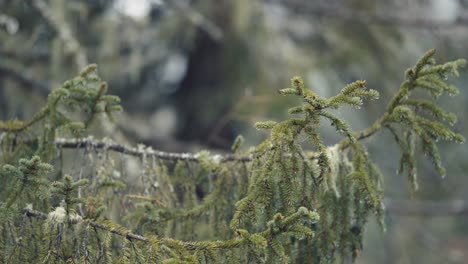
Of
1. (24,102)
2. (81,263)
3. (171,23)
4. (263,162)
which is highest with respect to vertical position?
(171,23)

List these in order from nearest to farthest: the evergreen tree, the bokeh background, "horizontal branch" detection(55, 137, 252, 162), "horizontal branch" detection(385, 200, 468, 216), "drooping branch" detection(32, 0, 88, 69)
Answer: the evergreen tree < "horizontal branch" detection(55, 137, 252, 162) < "drooping branch" detection(32, 0, 88, 69) < the bokeh background < "horizontal branch" detection(385, 200, 468, 216)

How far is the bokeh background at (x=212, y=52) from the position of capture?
16.3ft

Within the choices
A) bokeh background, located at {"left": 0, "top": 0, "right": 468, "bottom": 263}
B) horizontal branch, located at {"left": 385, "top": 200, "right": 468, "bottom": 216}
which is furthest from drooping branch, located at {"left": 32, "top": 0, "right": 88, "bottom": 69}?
horizontal branch, located at {"left": 385, "top": 200, "right": 468, "bottom": 216}

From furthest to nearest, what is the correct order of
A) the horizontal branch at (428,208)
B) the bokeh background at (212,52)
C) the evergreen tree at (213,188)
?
the horizontal branch at (428,208) < the bokeh background at (212,52) < the evergreen tree at (213,188)

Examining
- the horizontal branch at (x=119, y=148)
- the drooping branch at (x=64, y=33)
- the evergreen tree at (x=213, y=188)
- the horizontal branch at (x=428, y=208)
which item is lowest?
the evergreen tree at (x=213, y=188)

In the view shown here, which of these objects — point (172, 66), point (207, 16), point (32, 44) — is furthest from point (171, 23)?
point (32, 44)

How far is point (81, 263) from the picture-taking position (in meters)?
1.86

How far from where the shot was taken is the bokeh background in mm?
4957

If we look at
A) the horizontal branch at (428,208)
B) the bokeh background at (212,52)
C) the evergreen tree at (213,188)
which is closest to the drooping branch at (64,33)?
the bokeh background at (212,52)

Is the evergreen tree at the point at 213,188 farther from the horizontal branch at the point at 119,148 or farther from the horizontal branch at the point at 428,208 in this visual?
the horizontal branch at the point at 428,208

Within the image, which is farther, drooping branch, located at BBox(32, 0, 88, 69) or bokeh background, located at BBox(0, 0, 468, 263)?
bokeh background, located at BBox(0, 0, 468, 263)

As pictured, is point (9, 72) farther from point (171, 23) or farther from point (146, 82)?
point (146, 82)

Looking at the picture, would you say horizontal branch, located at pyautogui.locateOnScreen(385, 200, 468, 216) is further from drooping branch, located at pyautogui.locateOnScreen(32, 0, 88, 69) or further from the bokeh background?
drooping branch, located at pyautogui.locateOnScreen(32, 0, 88, 69)

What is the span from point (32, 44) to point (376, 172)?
3326mm
